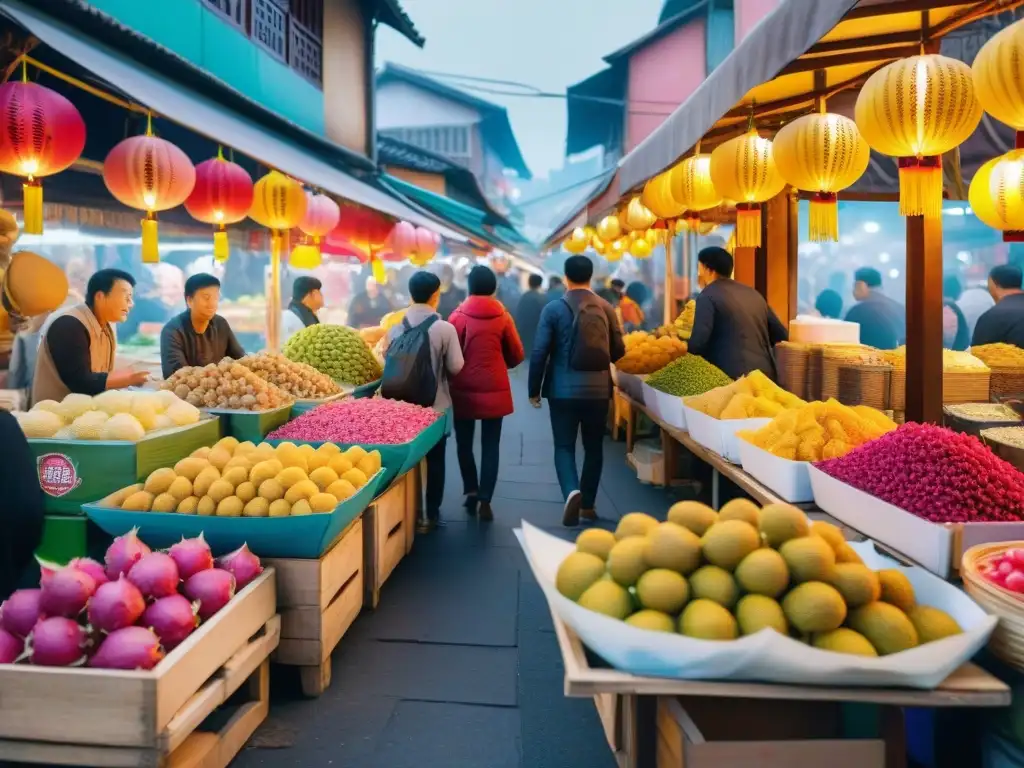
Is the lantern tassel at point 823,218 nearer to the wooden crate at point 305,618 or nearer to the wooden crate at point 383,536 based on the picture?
the wooden crate at point 383,536

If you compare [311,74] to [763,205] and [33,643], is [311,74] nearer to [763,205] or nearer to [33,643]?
[763,205]

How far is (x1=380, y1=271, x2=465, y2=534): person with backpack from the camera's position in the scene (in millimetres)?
6090

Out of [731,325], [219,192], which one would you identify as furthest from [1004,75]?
[219,192]

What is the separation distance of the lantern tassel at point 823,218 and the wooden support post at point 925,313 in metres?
0.39

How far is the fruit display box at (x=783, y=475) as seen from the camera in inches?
141

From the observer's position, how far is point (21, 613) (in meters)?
2.70

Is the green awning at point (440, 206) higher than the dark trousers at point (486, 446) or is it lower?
higher

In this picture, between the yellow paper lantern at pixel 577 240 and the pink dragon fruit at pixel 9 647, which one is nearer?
the pink dragon fruit at pixel 9 647

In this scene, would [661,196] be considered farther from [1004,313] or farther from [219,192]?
[219,192]

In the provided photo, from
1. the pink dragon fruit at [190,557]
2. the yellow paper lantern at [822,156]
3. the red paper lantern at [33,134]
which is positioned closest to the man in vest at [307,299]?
the red paper lantern at [33,134]

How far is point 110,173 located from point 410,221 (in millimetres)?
6082

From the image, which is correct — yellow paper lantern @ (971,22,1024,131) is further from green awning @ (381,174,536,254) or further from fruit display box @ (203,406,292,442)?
green awning @ (381,174,536,254)

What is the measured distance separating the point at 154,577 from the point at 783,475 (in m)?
2.59

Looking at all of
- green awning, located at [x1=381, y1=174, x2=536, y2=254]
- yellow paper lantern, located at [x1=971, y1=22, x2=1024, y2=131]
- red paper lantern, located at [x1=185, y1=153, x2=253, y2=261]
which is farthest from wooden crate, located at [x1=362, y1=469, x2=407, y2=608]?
green awning, located at [x1=381, y1=174, x2=536, y2=254]
